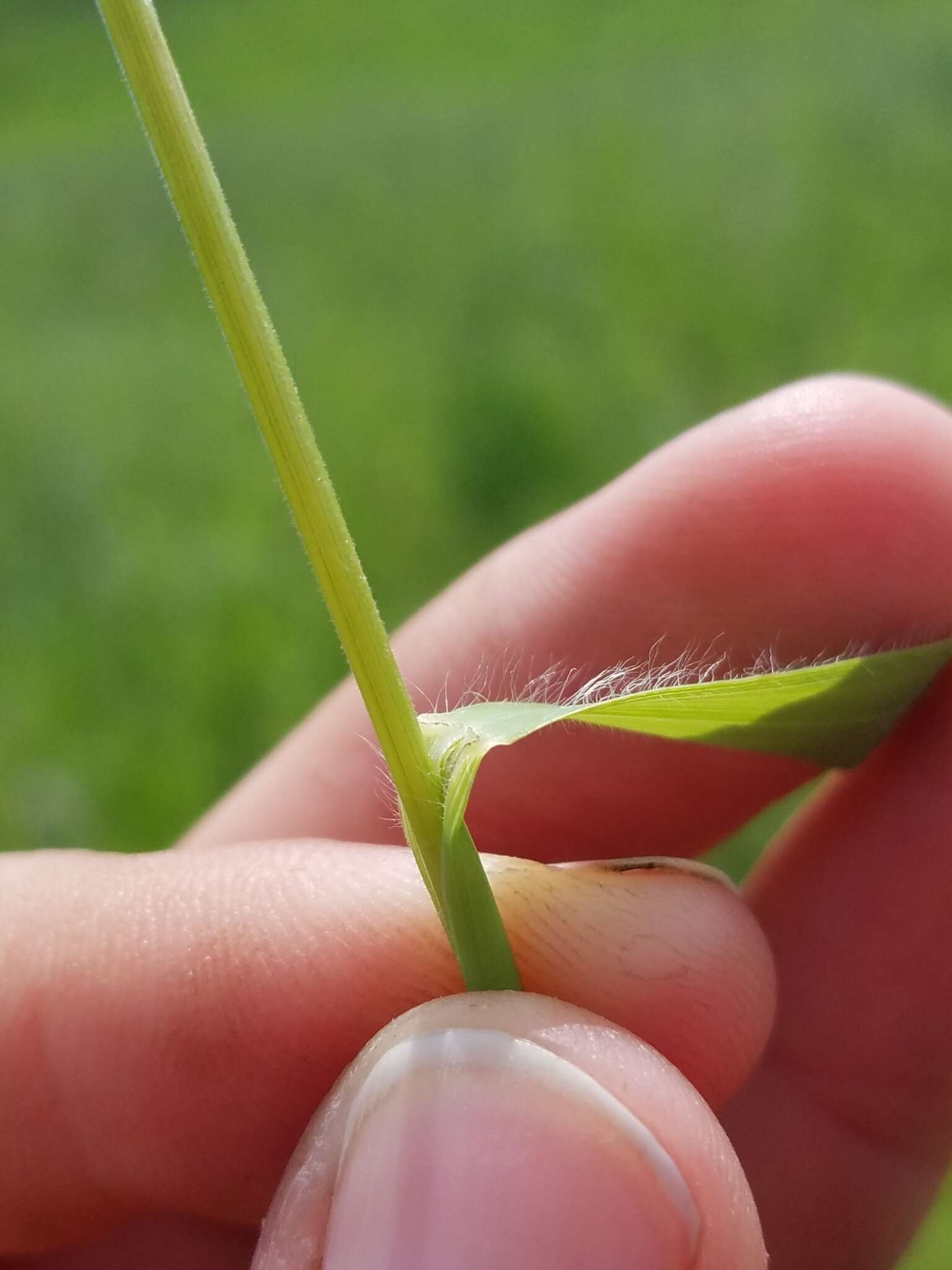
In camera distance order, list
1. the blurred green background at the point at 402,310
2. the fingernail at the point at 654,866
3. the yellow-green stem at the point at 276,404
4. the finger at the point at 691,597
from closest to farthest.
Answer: the yellow-green stem at the point at 276,404 < the fingernail at the point at 654,866 < the finger at the point at 691,597 < the blurred green background at the point at 402,310

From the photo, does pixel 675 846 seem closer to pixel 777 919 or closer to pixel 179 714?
pixel 777 919

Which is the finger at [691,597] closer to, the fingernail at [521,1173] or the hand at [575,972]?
the hand at [575,972]

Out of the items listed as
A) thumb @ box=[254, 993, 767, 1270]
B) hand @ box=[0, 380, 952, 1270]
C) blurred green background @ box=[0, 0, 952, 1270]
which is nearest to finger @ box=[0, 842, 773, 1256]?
hand @ box=[0, 380, 952, 1270]

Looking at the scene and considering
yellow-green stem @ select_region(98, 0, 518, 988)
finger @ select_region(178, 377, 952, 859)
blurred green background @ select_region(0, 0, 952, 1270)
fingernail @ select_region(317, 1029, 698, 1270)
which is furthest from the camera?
blurred green background @ select_region(0, 0, 952, 1270)

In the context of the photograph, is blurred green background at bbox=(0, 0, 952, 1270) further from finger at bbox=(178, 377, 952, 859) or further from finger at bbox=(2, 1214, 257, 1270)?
finger at bbox=(2, 1214, 257, 1270)

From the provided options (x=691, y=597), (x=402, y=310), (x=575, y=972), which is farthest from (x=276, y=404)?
(x=402, y=310)

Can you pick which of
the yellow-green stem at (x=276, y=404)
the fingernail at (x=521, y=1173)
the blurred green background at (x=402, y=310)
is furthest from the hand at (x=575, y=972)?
the blurred green background at (x=402, y=310)

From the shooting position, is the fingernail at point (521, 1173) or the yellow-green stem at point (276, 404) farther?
the fingernail at point (521, 1173)
